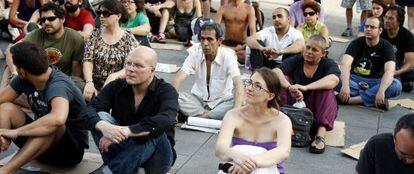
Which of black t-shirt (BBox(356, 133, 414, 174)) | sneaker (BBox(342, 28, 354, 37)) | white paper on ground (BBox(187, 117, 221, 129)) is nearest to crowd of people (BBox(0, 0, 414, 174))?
black t-shirt (BBox(356, 133, 414, 174))

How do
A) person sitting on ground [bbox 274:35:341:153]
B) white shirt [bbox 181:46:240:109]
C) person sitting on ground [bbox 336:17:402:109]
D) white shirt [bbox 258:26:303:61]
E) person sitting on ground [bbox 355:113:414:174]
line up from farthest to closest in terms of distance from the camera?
white shirt [bbox 258:26:303:61] < person sitting on ground [bbox 336:17:402:109] < white shirt [bbox 181:46:240:109] < person sitting on ground [bbox 274:35:341:153] < person sitting on ground [bbox 355:113:414:174]

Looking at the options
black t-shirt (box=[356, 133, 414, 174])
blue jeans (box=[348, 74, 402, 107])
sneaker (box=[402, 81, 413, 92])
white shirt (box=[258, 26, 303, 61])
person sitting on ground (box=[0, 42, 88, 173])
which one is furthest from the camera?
sneaker (box=[402, 81, 413, 92])

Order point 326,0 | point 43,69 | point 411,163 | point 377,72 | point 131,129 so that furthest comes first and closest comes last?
point 326,0
point 377,72
point 43,69
point 131,129
point 411,163

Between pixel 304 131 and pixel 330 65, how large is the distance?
28.4 inches

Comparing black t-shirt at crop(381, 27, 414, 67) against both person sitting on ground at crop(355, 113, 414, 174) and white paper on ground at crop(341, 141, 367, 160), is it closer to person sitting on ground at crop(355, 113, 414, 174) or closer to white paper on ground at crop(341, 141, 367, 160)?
white paper on ground at crop(341, 141, 367, 160)

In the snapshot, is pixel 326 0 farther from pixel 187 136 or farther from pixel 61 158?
pixel 61 158

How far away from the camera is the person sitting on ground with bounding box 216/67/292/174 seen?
421cm

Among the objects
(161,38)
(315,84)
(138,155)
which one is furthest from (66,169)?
(161,38)

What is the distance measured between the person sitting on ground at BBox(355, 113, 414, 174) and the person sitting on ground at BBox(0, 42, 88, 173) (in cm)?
204

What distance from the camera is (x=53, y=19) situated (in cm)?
639

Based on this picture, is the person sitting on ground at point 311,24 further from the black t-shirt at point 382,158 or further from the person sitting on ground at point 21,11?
the black t-shirt at point 382,158

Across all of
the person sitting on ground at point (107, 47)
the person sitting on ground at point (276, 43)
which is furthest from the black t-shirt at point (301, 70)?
the person sitting on ground at point (107, 47)

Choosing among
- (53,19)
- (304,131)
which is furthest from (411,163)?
(53,19)

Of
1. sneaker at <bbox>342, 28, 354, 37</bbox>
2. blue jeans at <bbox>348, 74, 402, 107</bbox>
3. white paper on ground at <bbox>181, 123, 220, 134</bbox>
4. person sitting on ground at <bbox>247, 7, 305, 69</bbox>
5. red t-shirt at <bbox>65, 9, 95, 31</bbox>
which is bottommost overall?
sneaker at <bbox>342, 28, 354, 37</bbox>
